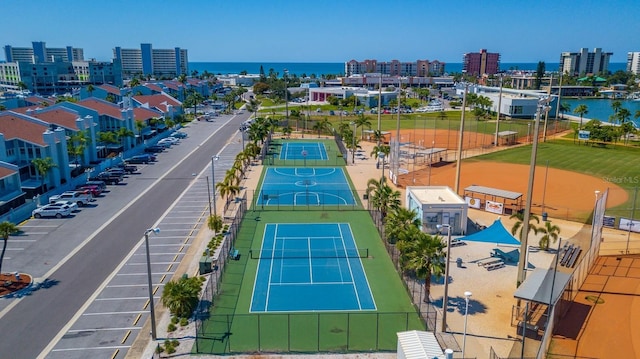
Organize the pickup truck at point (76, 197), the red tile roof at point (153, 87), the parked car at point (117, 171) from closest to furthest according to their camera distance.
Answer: the pickup truck at point (76, 197)
the parked car at point (117, 171)
the red tile roof at point (153, 87)

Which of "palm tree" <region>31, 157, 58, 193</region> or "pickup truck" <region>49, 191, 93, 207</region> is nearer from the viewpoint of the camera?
"pickup truck" <region>49, 191, 93, 207</region>

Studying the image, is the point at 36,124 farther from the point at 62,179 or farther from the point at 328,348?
the point at 328,348

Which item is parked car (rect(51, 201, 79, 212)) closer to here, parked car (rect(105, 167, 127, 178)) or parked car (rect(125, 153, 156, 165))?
parked car (rect(105, 167, 127, 178))

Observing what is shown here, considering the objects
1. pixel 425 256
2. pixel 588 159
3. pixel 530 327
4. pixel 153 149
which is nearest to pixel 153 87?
pixel 153 149

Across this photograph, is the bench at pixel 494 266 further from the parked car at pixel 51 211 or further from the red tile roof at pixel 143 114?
the red tile roof at pixel 143 114

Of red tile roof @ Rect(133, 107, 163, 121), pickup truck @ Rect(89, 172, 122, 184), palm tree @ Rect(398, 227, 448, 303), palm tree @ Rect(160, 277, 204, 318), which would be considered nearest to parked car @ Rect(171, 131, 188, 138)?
red tile roof @ Rect(133, 107, 163, 121)

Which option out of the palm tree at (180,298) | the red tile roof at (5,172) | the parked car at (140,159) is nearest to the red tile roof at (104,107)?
the parked car at (140,159)

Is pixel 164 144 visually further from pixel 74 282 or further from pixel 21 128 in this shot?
pixel 74 282
